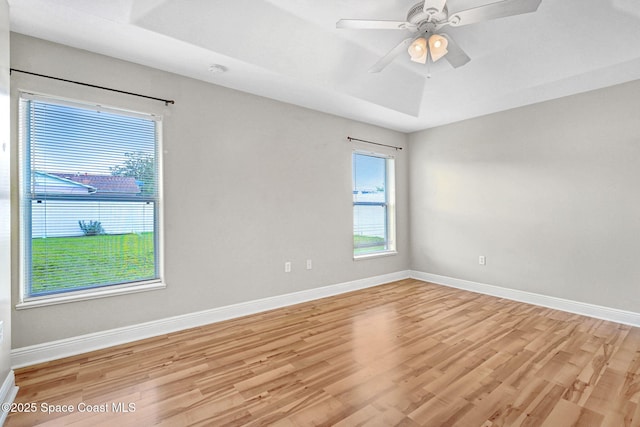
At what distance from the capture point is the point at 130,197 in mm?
2809

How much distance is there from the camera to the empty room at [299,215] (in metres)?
→ 2.00

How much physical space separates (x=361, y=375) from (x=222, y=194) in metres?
2.25

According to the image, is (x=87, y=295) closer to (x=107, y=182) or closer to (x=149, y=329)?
(x=149, y=329)

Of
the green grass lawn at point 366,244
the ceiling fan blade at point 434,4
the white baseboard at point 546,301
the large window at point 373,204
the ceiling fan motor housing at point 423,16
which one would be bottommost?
the white baseboard at point 546,301

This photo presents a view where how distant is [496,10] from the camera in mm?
1955

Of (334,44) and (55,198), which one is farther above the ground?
(334,44)

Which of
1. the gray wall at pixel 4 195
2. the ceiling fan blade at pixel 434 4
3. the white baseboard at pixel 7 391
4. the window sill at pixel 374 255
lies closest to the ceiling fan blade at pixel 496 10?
the ceiling fan blade at pixel 434 4

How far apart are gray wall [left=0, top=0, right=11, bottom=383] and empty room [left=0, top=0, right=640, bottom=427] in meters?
0.03

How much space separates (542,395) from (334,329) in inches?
67.0

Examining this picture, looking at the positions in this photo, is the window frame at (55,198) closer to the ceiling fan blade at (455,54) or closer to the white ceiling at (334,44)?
the white ceiling at (334,44)

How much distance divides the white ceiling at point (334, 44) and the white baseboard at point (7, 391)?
97.9 inches

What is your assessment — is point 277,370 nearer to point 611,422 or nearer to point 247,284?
point 247,284

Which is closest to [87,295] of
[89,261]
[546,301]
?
[89,261]

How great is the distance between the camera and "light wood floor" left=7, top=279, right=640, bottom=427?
5.79ft
